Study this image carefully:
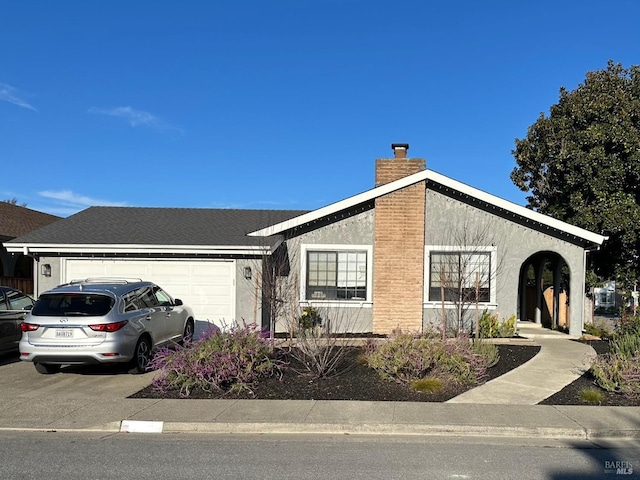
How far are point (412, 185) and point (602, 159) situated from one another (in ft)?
23.7

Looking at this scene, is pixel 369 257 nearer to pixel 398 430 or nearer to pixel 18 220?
pixel 398 430

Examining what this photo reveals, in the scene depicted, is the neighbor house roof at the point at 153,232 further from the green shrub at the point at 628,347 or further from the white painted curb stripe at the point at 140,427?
the green shrub at the point at 628,347

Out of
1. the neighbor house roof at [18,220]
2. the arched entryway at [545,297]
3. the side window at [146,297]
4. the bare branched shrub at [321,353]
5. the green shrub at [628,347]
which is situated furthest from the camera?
the neighbor house roof at [18,220]

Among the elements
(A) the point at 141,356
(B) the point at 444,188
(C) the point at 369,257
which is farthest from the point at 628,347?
(A) the point at 141,356

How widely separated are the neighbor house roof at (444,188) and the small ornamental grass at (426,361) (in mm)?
5257

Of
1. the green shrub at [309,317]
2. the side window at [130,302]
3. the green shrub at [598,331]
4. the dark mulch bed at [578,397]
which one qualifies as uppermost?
the side window at [130,302]

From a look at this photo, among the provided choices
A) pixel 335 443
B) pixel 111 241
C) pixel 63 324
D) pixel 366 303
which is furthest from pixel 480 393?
pixel 111 241

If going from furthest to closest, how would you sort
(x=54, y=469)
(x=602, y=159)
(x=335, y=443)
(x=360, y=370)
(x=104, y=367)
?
(x=602, y=159) → (x=104, y=367) → (x=360, y=370) → (x=335, y=443) → (x=54, y=469)

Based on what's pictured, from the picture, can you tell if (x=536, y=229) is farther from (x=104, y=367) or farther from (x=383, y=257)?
(x=104, y=367)

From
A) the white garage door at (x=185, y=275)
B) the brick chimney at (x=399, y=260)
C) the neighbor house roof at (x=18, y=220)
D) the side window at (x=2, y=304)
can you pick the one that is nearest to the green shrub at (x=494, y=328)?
the brick chimney at (x=399, y=260)

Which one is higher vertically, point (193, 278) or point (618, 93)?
point (618, 93)

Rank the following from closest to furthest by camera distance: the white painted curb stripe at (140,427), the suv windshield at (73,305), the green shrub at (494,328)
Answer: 1. the white painted curb stripe at (140,427)
2. the suv windshield at (73,305)
3. the green shrub at (494,328)

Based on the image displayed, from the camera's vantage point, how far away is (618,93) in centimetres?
1717

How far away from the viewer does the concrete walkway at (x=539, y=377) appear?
786cm
